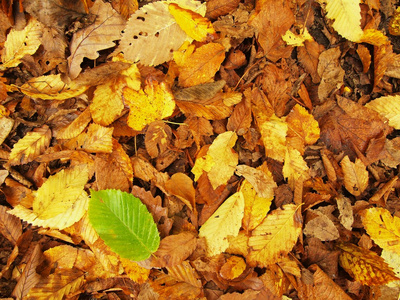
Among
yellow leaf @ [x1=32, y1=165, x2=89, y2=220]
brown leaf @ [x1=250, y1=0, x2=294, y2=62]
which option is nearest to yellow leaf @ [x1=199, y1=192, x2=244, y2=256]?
yellow leaf @ [x1=32, y1=165, x2=89, y2=220]

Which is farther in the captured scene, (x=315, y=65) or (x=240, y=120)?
(x=315, y=65)

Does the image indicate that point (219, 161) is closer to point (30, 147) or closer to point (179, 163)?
Result: point (179, 163)

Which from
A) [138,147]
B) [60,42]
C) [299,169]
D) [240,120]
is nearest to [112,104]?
[138,147]

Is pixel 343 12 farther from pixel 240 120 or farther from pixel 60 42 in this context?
pixel 60 42

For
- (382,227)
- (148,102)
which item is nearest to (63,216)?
(148,102)

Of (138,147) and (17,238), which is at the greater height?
(138,147)
